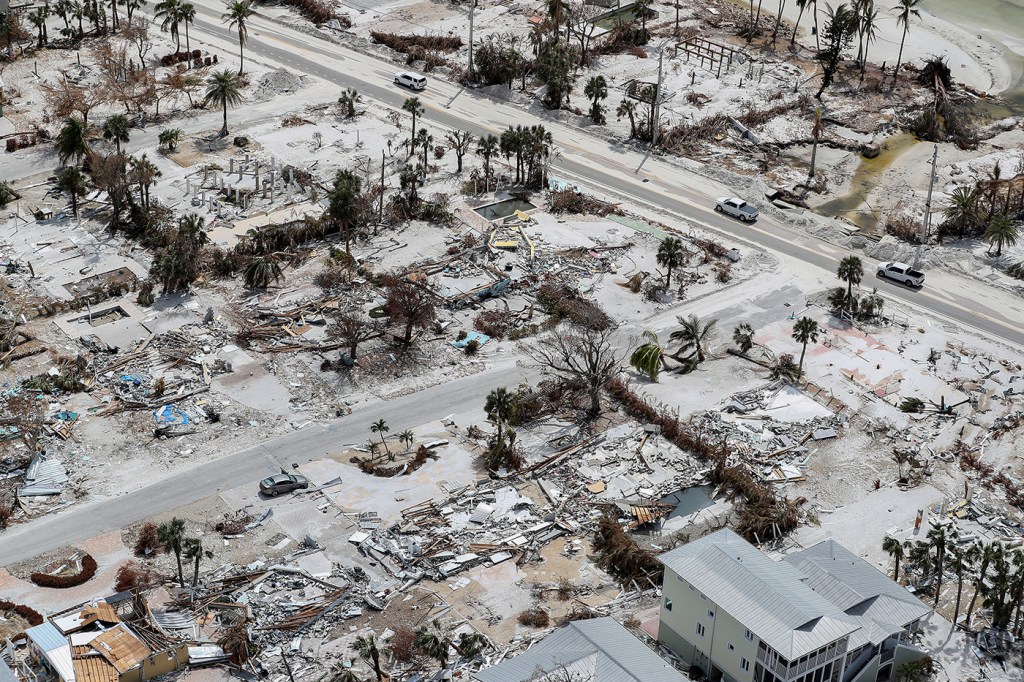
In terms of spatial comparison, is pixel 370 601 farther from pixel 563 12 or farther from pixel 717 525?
pixel 563 12

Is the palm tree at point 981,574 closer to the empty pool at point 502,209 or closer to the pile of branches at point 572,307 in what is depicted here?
the pile of branches at point 572,307

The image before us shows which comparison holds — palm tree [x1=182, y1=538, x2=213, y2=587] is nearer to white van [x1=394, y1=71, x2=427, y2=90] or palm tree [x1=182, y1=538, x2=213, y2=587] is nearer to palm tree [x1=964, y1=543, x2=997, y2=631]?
palm tree [x1=964, y1=543, x2=997, y2=631]

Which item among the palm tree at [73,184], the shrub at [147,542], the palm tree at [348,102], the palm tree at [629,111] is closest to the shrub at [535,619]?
the shrub at [147,542]

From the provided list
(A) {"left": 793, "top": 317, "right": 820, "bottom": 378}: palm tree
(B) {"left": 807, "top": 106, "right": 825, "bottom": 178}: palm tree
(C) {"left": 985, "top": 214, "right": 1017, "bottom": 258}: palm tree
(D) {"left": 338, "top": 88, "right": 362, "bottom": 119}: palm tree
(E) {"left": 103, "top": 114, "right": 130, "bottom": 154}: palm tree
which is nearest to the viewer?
(A) {"left": 793, "top": 317, "right": 820, "bottom": 378}: palm tree

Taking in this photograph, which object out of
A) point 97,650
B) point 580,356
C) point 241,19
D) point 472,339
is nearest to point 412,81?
point 241,19

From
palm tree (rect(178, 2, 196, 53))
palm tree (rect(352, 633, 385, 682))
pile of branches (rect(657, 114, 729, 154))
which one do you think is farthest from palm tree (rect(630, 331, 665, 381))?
palm tree (rect(178, 2, 196, 53))

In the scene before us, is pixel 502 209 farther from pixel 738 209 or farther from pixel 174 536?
pixel 174 536
